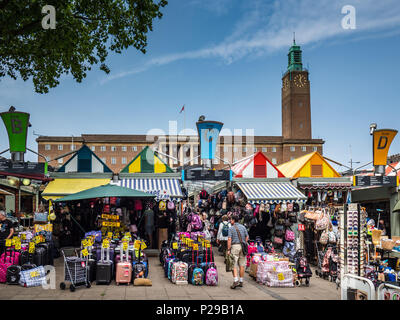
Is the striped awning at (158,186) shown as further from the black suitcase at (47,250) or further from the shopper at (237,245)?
the shopper at (237,245)

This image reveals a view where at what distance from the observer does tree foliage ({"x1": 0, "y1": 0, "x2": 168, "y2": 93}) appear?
9.34 metres

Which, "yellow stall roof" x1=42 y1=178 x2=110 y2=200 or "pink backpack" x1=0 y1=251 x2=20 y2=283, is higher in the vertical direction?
"yellow stall roof" x1=42 y1=178 x2=110 y2=200

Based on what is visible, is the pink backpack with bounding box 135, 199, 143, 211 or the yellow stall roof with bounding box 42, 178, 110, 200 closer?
the pink backpack with bounding box 135, 199, 143, 211

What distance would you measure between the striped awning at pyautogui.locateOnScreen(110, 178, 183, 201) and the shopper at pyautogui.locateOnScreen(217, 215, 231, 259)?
6.53ft

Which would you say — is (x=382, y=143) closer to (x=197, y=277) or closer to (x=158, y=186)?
(x=158, y=186)

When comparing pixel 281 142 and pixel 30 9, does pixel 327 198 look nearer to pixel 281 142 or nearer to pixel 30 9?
pixel 30 9

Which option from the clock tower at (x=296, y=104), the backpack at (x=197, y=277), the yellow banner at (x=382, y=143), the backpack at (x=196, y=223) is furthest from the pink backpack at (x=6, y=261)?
the clock tower at (x=296, y=104)

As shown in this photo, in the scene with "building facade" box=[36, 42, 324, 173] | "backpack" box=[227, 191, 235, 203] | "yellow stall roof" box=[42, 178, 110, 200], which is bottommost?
"backpack" box=[227, 191, 235, 203]

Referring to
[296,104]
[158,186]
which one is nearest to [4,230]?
[158,186]

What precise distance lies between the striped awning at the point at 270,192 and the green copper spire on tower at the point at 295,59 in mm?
78785

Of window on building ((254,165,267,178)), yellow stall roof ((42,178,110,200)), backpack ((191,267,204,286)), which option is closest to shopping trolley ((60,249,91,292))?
backpack ((191,267,204,286))

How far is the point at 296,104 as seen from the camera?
3292 inches

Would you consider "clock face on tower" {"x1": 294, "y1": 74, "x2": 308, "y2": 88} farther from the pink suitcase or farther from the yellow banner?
the pink suitcase

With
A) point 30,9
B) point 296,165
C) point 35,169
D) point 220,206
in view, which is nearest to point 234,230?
point 220,206
